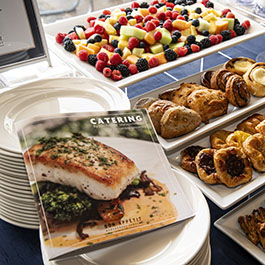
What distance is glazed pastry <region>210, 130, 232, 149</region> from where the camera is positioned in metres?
1.42

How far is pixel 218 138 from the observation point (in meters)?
1.45

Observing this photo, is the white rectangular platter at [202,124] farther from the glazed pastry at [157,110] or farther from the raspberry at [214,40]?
the raspberry at [214,40]

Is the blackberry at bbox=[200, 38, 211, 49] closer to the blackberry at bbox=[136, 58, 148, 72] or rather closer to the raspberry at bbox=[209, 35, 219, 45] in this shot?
the raspberry at bbox=[209, 35, 219, 45]

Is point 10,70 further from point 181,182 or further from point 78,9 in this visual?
point 78,9

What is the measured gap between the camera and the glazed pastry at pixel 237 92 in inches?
60.7

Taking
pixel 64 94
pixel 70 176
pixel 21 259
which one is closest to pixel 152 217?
pixel 70 176

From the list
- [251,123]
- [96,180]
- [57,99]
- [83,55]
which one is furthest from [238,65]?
[96,180]

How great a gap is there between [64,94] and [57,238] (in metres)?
0.49

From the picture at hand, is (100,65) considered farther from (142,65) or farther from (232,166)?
(232,166)

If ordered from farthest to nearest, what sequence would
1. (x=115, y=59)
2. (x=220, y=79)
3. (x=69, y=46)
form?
(x=69, y=46) < (x=115, y=59) < (x=220, y=79)

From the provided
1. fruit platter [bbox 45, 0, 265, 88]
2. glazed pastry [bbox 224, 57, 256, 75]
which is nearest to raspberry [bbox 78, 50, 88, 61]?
fruit platter [bbox 45, 0, 265, 88]

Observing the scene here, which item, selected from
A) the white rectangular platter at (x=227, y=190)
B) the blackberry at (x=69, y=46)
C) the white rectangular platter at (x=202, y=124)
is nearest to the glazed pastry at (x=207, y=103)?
the white rectangular platter at (x=202, y=124)

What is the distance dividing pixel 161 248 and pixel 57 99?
1.71ft

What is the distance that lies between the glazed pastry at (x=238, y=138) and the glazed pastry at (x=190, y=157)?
11cm
